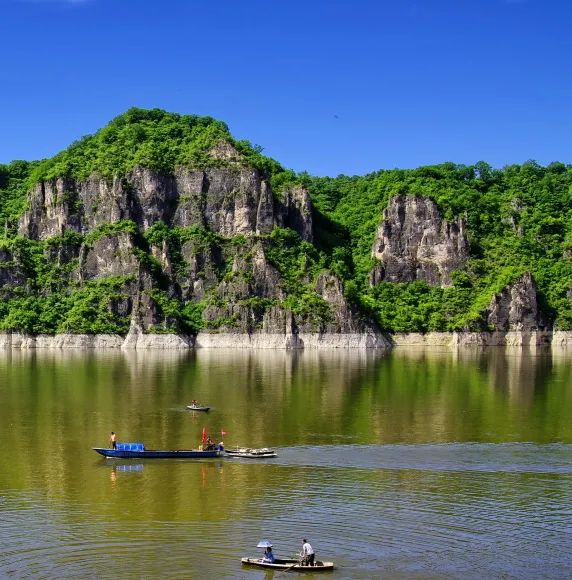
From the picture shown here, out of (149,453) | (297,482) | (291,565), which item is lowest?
(291,565)

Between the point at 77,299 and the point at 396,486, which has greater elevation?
the point at 77,299

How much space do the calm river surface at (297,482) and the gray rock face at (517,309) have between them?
9308cm

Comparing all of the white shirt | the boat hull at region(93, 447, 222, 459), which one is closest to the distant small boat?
the boat hull at region(93, 447, 222, 459)

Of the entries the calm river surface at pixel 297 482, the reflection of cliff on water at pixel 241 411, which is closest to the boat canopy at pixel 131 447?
the calm river surface at pixel 297 482

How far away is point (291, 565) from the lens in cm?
3816

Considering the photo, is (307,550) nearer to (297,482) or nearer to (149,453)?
(297,482)

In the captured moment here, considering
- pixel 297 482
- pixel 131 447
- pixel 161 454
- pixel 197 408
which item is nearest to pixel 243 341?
pixel 197 408

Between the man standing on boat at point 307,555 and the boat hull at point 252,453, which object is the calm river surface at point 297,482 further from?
the man standing on boat at point 307,555

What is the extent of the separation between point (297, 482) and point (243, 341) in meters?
135

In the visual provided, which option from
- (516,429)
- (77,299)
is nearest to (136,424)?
(516,429)

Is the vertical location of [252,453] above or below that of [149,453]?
below

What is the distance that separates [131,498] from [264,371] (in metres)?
73.6

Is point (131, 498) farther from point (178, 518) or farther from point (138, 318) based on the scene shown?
point (138, 318)

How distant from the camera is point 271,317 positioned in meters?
186
